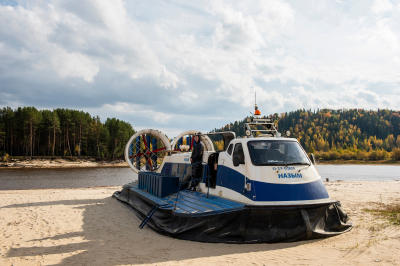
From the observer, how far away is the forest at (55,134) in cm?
5478

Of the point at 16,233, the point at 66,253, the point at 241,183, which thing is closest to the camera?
the point at 66,253

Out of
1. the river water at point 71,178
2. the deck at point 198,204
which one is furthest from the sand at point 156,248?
the river water at point 71,178

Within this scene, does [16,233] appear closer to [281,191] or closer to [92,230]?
[92,230]

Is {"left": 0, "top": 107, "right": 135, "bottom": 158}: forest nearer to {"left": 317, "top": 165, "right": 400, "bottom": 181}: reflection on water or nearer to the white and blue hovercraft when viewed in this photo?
{"left": 317, "top": 165, "right": 400, "bottom": 181}: reflection on water

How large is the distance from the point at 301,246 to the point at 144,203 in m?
4.28

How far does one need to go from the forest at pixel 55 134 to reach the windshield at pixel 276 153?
54.3 m

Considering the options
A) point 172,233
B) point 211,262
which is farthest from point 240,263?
point 172,233

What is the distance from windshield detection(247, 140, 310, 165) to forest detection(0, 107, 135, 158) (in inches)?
2139

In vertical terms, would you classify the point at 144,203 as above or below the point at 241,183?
below

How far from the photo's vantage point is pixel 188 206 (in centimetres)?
594

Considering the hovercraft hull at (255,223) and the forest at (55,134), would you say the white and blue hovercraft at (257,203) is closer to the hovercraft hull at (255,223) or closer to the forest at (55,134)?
the hovercraft hull at (255,223)

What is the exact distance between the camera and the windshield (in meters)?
5.59

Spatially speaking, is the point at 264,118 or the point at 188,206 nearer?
the point at 188,206

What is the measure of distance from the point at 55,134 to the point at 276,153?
196 ft
